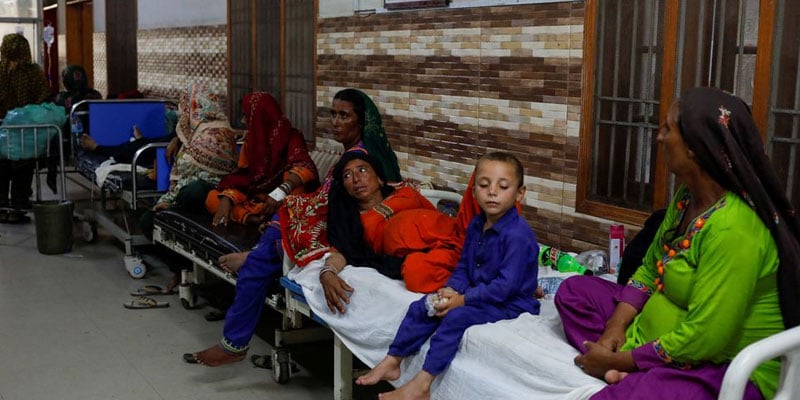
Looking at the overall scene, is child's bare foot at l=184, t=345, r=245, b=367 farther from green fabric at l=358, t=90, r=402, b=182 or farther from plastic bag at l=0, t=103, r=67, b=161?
plastic bag at l=0, t=103, r=67, b=161

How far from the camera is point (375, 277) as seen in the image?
12.8ft

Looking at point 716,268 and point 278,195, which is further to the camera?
point 278,195

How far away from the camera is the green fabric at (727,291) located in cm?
242

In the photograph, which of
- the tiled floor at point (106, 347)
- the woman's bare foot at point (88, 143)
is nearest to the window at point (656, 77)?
the tiled floor at point (106, 347)

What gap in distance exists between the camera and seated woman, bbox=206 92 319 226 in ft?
18.6

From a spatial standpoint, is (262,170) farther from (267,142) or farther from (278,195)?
(278,195)

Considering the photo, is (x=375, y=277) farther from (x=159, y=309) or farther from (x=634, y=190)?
(x=159, y=309)

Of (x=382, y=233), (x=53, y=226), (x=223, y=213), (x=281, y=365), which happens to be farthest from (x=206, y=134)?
(x=382, y=233)

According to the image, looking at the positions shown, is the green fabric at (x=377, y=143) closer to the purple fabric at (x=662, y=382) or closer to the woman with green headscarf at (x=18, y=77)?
the purple fabric at (x=662, y=382)

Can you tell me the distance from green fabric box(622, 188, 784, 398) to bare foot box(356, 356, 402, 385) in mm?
1107

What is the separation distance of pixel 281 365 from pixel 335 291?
79 cm

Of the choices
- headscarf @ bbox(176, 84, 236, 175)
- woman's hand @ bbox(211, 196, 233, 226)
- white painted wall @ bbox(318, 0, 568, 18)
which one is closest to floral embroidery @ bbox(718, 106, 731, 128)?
white painted wall @ bbox(318, 0, 568, 18)

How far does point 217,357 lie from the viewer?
15.2 ft

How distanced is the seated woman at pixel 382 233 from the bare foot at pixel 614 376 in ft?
3.55
